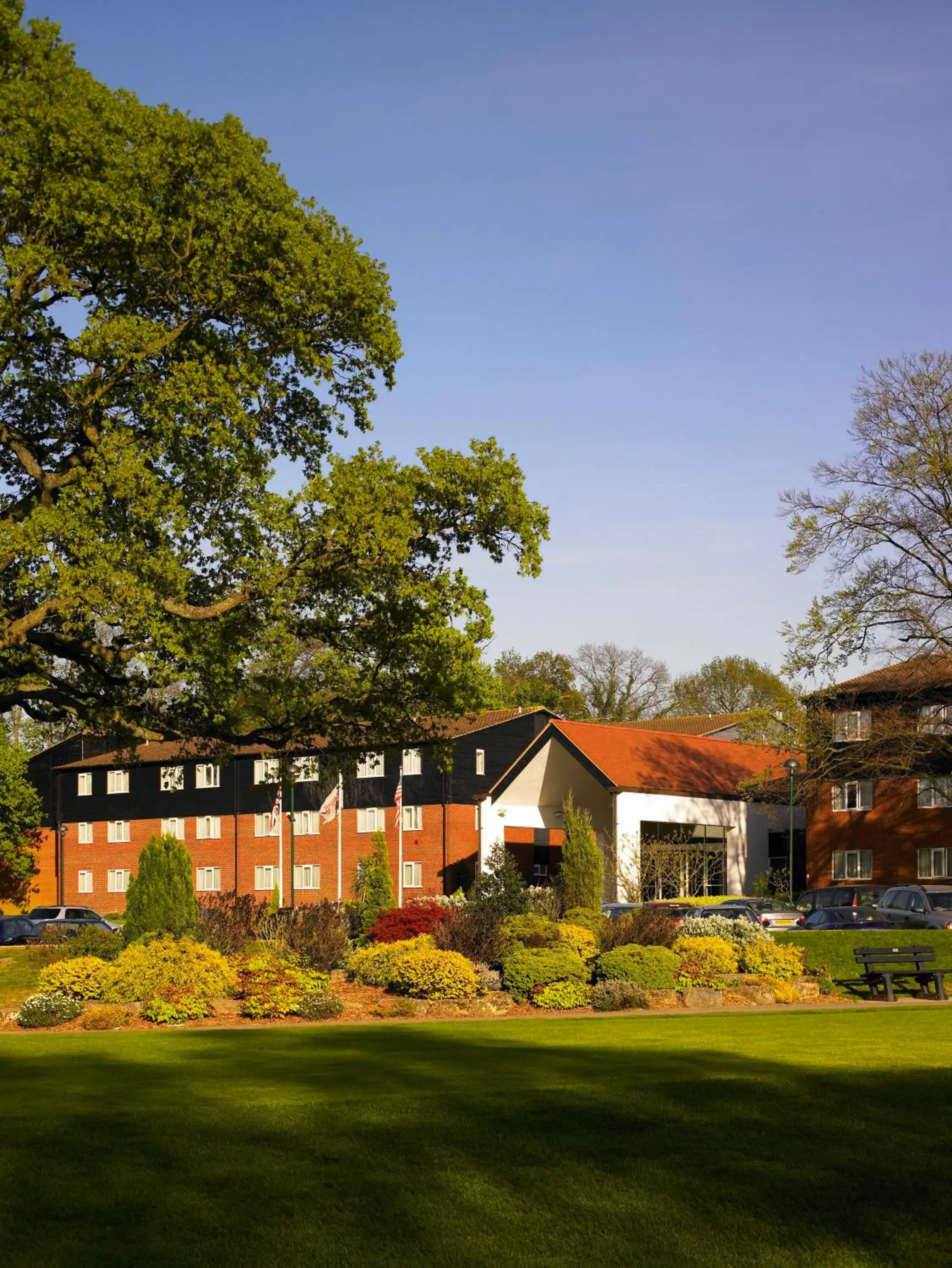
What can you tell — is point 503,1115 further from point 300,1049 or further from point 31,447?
point 31,447

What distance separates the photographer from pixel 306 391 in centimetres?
2702

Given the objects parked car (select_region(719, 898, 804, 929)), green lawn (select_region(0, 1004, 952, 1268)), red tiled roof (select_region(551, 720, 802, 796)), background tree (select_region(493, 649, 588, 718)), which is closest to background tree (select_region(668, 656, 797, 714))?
background tree (select_region(493, 649, 588, 718))

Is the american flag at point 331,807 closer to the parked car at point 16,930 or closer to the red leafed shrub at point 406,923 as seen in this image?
→ the parked car at point 16,930

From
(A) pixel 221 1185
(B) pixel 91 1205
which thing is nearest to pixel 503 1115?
(A) pixel 221 1185

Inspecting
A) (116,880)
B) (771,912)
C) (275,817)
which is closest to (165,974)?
(771,912)

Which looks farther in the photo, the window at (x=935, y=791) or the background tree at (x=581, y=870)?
the window at (x=935, y=791)

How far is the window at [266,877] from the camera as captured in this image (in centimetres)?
6375

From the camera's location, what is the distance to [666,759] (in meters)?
60.6

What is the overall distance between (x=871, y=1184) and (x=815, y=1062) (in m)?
5.66

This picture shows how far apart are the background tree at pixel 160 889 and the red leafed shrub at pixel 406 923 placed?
11.8ft

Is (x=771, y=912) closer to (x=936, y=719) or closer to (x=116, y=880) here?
(x=936, y=719)

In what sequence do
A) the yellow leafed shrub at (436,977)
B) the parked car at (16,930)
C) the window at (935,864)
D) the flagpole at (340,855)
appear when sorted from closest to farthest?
the yellow leafed shrub at (436,977), the parked car at (16,930), the window at (935,864), the flagpole at (340,855)

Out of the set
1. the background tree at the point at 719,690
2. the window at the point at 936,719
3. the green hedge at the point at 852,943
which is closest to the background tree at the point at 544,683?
the background tree at the point at 719,690

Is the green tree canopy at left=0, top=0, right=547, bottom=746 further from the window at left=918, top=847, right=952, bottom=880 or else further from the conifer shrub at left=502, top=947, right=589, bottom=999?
the window at left=918, top=847, right=952, bottom=880
